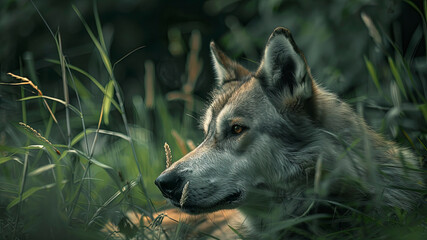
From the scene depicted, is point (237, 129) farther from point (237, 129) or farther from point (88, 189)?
point (88, 189)

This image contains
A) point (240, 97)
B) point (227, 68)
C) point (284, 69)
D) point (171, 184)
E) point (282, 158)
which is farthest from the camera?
point (227, 68)

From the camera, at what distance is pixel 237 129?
266 centimetres

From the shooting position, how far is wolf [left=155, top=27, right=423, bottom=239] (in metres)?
2.33

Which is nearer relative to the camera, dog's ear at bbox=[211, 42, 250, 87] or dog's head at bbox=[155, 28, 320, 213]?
dog's head at bbox=[155, 28, 320, 213]

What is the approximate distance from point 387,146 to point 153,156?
2066mm

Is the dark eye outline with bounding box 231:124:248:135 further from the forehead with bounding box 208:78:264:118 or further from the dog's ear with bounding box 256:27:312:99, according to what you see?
the dog's ear with bounding box 256:27:312:99

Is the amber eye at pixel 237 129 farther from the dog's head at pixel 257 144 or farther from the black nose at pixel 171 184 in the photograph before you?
the black nose at pixel 171 184

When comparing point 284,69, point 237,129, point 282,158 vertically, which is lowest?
point 282,158

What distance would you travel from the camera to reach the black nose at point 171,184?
2.35 metres

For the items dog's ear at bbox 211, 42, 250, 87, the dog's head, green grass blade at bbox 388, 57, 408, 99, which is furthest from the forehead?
green grass blade at bbox 388, 57, 408, 99

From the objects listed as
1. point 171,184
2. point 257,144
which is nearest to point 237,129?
point 257,144

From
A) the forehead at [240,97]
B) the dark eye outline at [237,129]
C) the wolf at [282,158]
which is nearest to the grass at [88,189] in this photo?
the wolf at [282,158]

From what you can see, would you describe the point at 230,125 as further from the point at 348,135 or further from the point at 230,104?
the point at 348,135

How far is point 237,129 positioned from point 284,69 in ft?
1.50
